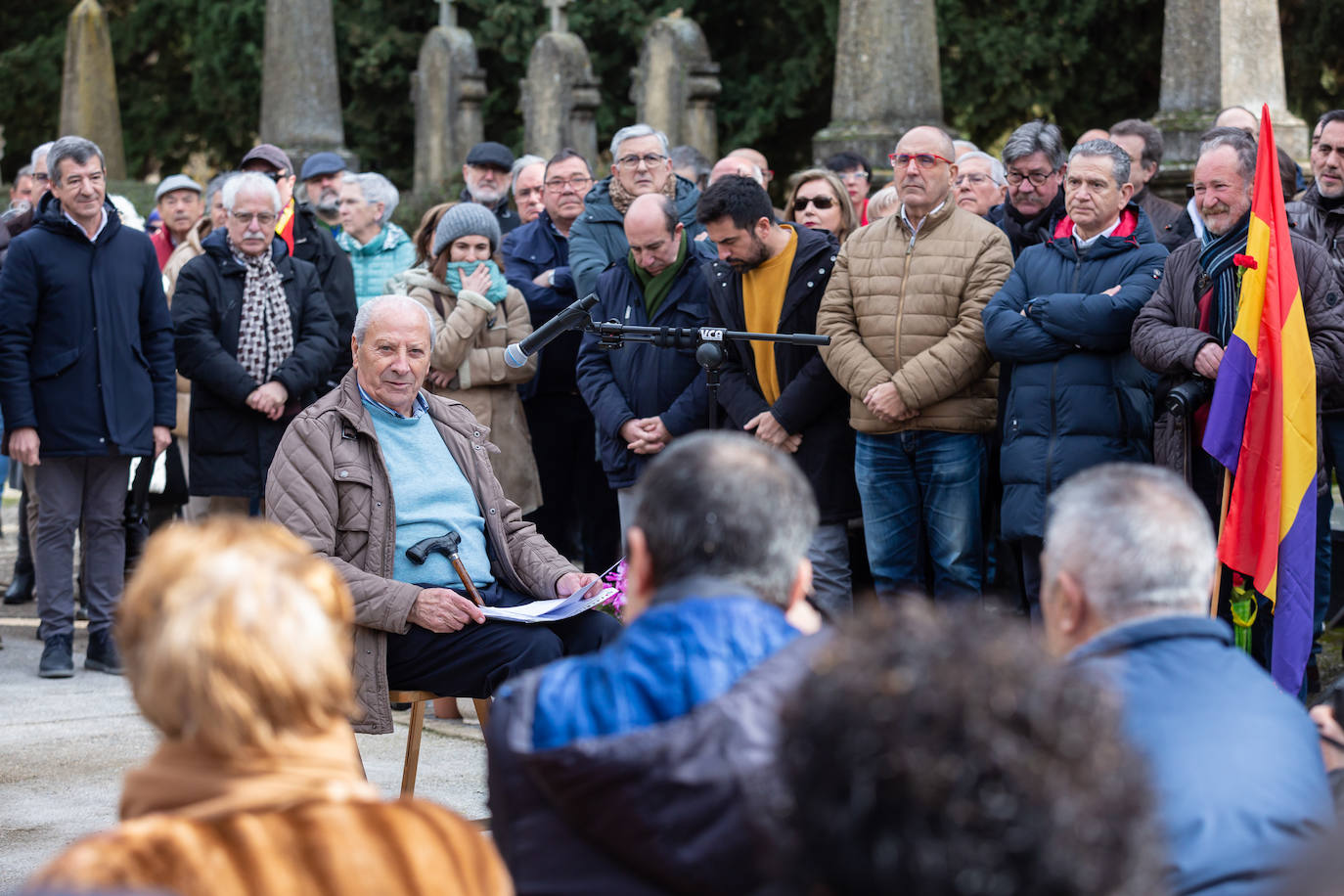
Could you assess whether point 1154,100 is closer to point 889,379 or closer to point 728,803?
point 889,379

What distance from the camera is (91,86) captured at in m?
15.4

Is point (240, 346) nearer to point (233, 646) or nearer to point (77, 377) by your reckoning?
point (77, 377)

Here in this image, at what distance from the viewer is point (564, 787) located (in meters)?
2.38

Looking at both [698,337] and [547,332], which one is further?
[698,337]

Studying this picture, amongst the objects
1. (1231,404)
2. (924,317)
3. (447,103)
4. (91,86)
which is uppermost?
(91,86)

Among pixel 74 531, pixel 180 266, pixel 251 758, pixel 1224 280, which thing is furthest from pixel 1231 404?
pixel 180 266

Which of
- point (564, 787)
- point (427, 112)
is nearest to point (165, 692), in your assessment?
point (564, 787)

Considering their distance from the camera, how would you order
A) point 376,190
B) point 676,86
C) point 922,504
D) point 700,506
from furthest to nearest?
1. point 676,86
2. point 376,190
3. point 922,504
4. point 700,506

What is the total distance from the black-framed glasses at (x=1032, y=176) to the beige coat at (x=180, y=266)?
12.7 feet

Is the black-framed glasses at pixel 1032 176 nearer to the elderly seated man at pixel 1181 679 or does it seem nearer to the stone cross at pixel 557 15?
the elderly seated man at pixel 1181 679

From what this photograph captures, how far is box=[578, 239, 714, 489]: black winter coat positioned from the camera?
6668 mm

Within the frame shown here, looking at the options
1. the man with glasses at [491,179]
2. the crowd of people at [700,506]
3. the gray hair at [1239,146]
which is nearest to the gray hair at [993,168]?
the crowd of people at [700,506]

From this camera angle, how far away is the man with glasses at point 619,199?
7.43m

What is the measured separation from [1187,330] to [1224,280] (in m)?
0.22
